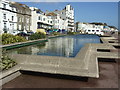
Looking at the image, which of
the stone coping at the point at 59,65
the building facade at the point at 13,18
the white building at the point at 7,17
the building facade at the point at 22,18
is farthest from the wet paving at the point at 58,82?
the building facade at the point at 22,18

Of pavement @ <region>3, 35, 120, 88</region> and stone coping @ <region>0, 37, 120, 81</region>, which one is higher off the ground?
stone coping @ <region>0, 37, 120, 81</region>

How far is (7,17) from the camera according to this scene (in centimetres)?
3725

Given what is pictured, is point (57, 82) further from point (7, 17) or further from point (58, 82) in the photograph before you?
point (7, 17)

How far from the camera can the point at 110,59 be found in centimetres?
1040

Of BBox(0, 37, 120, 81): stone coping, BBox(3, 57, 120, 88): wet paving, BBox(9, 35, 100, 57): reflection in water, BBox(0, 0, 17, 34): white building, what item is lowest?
BBox(3, 57, 120, 88): wet paving

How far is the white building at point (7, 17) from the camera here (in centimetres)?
Result: 3520

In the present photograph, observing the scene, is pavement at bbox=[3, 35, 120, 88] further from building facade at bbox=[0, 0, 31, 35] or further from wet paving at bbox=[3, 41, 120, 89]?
building facade at bbox=[0, 0, 31, 35]

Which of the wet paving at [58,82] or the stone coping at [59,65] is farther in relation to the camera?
the stone coping at [59,65]

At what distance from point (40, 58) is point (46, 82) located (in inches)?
78.2

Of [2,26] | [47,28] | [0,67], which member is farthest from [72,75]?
[47,28]

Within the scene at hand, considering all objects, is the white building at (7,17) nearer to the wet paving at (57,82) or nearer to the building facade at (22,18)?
the building facade at (22,18)

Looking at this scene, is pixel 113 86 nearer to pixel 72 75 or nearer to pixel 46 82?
pixel 72 75

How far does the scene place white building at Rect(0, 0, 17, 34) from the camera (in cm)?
3520

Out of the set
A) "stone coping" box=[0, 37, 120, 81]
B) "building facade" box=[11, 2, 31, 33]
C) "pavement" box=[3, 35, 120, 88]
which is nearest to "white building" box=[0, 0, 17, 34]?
"building facade" box=[11, 2, 31, 33]
